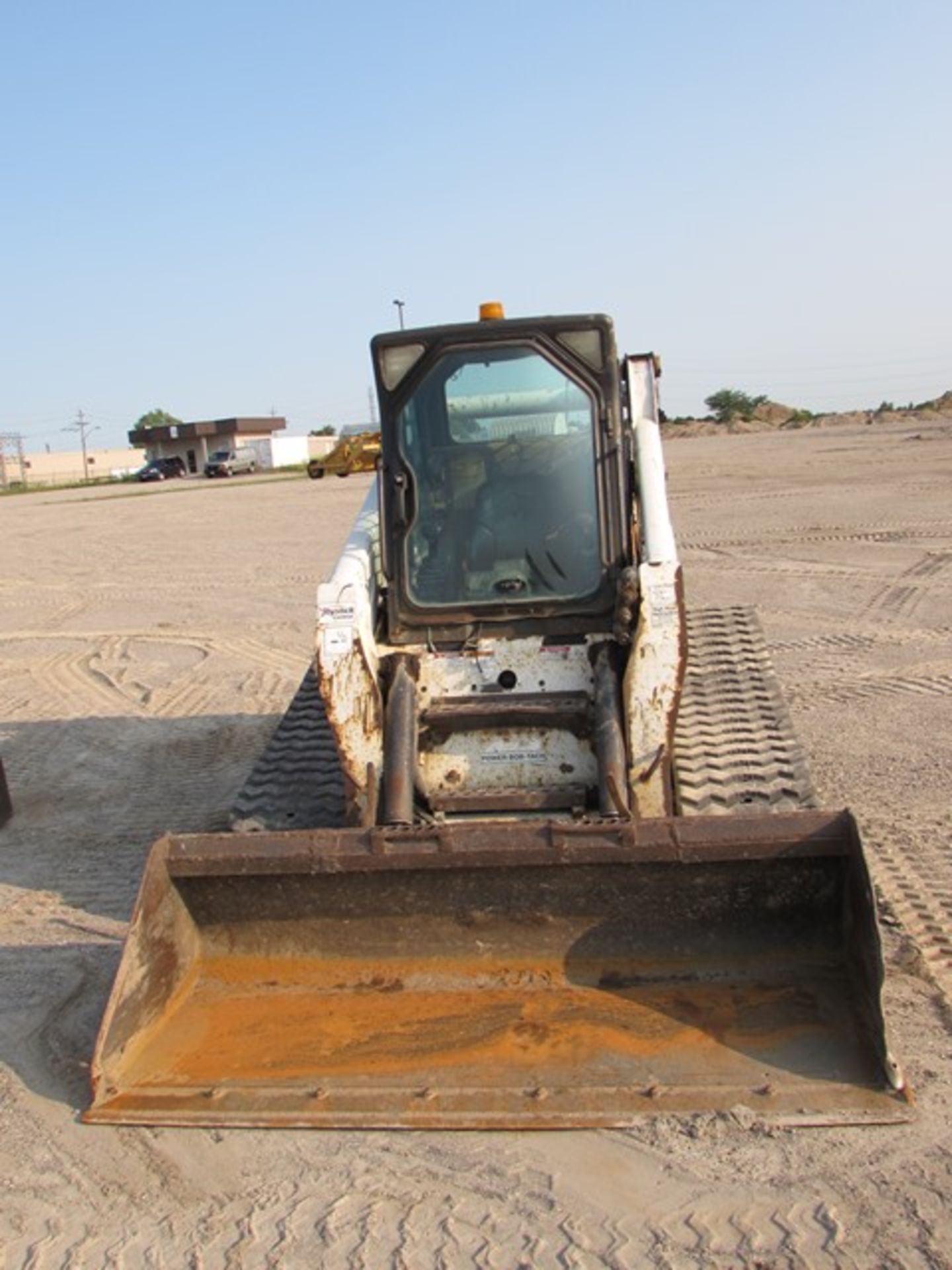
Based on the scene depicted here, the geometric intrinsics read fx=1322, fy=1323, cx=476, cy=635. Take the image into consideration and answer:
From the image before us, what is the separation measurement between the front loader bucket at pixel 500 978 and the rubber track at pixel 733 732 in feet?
1.82

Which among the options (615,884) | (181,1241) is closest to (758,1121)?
(615,884)

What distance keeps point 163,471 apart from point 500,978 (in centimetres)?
5730

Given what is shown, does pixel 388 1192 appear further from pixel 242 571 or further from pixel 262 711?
pixel 242 571

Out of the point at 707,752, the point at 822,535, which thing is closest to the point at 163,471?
the point at 822,535

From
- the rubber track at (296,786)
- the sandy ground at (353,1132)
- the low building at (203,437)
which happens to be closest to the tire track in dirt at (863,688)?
the sandy ground at (353,1132)

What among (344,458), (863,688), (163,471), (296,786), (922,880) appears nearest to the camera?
(922,880)

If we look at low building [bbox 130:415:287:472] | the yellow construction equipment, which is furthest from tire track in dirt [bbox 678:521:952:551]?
low building [bbox 130:415:287:472]

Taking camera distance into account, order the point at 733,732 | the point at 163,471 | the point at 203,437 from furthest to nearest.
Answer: the point at 203,437, the point at 163,471, the point at 733,732

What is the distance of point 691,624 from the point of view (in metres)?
6.54

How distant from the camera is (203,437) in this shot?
75.6 meters

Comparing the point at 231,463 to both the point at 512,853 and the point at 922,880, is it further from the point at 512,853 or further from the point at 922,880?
the point at 512,853

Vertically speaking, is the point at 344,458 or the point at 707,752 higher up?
the point at 707,752

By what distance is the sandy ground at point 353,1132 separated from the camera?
3262 mm

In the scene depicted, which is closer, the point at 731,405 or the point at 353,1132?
the point at 353,1132
